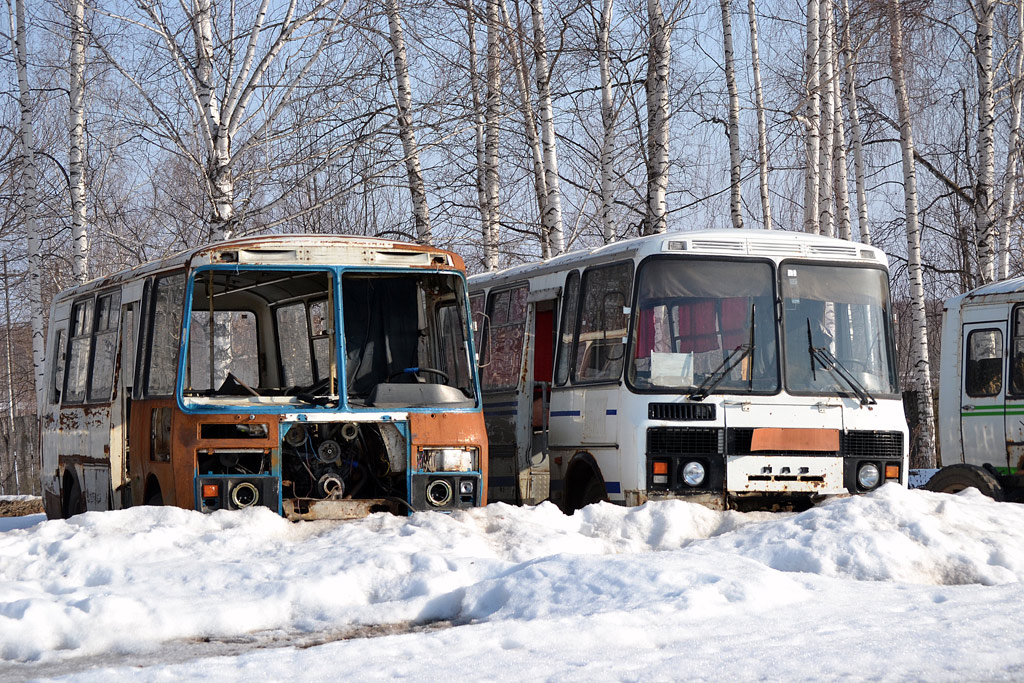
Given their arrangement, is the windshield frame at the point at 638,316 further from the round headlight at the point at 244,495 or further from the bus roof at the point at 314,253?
the round headlight at the point at 244,495

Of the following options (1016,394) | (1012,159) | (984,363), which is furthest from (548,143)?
(1012,159)

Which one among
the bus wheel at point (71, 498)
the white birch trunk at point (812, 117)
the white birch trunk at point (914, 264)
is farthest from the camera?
the white birch trunk at point (812, 117)

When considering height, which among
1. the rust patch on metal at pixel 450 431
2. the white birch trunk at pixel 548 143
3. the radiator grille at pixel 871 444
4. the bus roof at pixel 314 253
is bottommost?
the radiator grille at pixel 871 444

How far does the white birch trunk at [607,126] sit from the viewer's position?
20250mm

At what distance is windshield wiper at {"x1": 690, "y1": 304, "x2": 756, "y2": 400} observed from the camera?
12055mm

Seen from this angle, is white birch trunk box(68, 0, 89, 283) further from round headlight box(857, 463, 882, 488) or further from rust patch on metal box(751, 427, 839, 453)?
round headlight box(857, 463, 882, 488)

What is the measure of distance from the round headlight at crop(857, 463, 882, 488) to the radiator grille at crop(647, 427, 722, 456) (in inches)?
52.0

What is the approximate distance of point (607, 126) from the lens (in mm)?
20609

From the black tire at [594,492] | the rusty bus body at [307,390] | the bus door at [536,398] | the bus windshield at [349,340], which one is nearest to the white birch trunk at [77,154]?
the rusty bus body at [307,390]

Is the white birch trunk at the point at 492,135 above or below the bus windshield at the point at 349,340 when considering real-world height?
above

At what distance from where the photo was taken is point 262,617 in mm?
8352

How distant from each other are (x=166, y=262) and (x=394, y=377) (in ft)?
7.17

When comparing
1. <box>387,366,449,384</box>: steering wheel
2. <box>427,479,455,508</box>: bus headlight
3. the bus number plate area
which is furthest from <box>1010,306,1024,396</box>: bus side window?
<box>427,479,455,508</box>: bus headlight

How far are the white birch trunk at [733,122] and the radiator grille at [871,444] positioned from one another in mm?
11311
